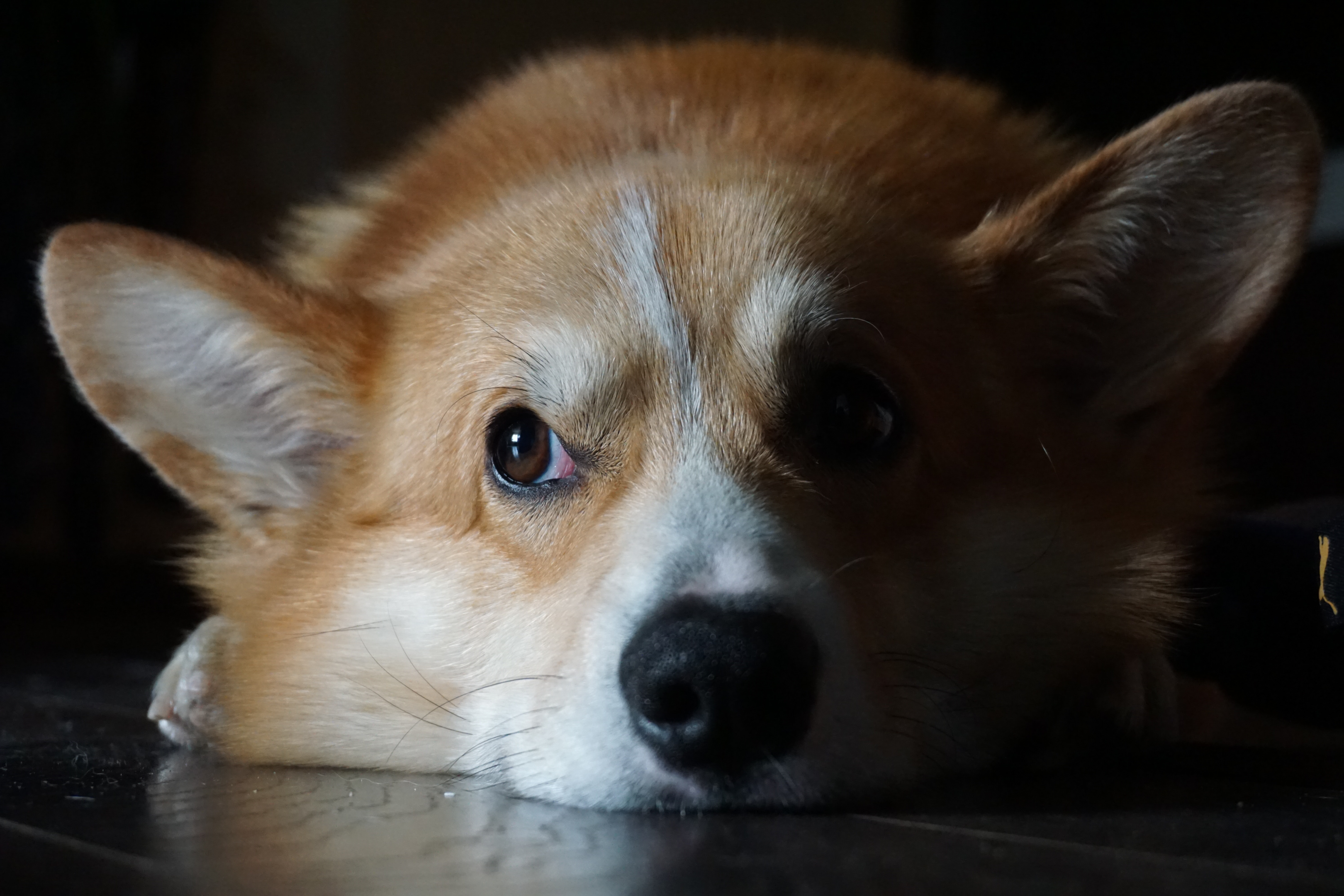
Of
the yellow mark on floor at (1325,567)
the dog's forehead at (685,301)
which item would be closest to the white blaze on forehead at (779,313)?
the dog's forehead at (685,301)

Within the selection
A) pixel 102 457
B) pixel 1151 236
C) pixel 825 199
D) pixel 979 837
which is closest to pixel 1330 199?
pixel 1151 236

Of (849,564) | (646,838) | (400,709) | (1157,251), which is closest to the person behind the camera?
(646,838)

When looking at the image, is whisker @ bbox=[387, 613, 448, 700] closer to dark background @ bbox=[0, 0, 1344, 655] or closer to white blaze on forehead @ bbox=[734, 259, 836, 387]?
white blaze on forehead @ bbox=[734, 259, 836, 387]

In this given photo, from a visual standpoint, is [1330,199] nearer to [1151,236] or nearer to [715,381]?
[1151,236]

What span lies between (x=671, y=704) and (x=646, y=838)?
13cm

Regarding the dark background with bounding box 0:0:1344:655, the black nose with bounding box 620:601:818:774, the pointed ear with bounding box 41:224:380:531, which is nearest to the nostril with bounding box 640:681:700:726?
the black nose with bounding box 620:601:818:774

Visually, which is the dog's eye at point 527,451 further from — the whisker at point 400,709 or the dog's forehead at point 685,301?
the whisker at point 400,709

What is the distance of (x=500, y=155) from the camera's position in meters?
2.06

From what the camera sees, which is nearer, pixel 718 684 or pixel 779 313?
pixel 718 684

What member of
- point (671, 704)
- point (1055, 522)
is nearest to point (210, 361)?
point (671, 704)

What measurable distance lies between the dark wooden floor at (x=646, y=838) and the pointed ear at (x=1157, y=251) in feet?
1.77

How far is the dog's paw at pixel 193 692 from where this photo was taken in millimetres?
1786

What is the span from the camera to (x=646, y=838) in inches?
46.4

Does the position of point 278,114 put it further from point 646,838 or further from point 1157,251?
point 646,838
